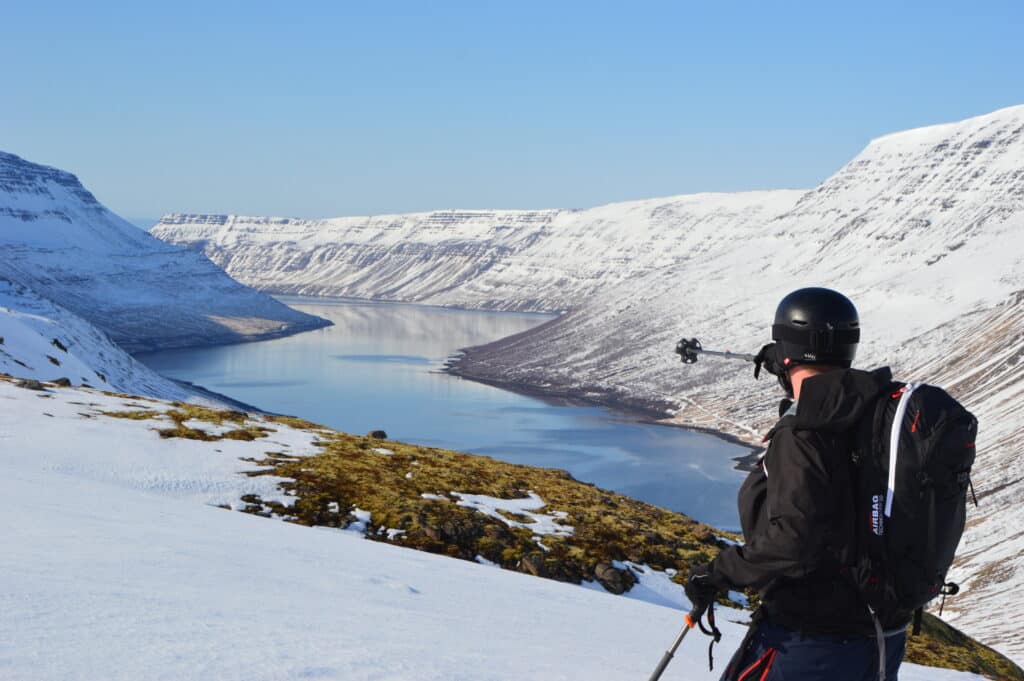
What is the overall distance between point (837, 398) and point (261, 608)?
6.54 meters

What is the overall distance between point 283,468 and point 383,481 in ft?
8.31

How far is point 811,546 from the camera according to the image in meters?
5.55

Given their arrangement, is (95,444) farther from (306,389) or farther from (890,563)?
(306,389)

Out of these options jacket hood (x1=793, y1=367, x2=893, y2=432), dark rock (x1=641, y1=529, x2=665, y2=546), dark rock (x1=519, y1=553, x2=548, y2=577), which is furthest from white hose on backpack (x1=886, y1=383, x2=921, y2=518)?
dark rock (x1=641, y1=529, x2=665, y2=546)

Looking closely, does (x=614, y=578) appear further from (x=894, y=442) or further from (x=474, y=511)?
(x=894, y=442)

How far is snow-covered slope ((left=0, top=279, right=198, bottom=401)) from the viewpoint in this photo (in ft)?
197

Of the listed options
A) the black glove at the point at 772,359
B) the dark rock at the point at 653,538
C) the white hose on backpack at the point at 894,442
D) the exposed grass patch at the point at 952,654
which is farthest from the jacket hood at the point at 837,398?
the dark rock at the point at 653,538

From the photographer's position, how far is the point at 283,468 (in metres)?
23.5

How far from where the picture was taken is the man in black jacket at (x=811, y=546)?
18.2ft

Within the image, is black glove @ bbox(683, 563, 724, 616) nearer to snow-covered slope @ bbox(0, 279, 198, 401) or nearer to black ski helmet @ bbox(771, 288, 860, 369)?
black ski helmet @ bbox(771, 288, 860, 369)

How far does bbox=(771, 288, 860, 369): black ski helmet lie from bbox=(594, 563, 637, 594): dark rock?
13.6 metres

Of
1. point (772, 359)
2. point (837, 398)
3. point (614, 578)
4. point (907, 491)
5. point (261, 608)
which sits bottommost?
point (614, 578)

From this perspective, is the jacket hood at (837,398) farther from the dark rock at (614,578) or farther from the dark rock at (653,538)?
the dark rock at (653,538)

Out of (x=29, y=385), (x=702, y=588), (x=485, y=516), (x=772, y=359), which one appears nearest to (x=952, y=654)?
(x=485, y=516)
